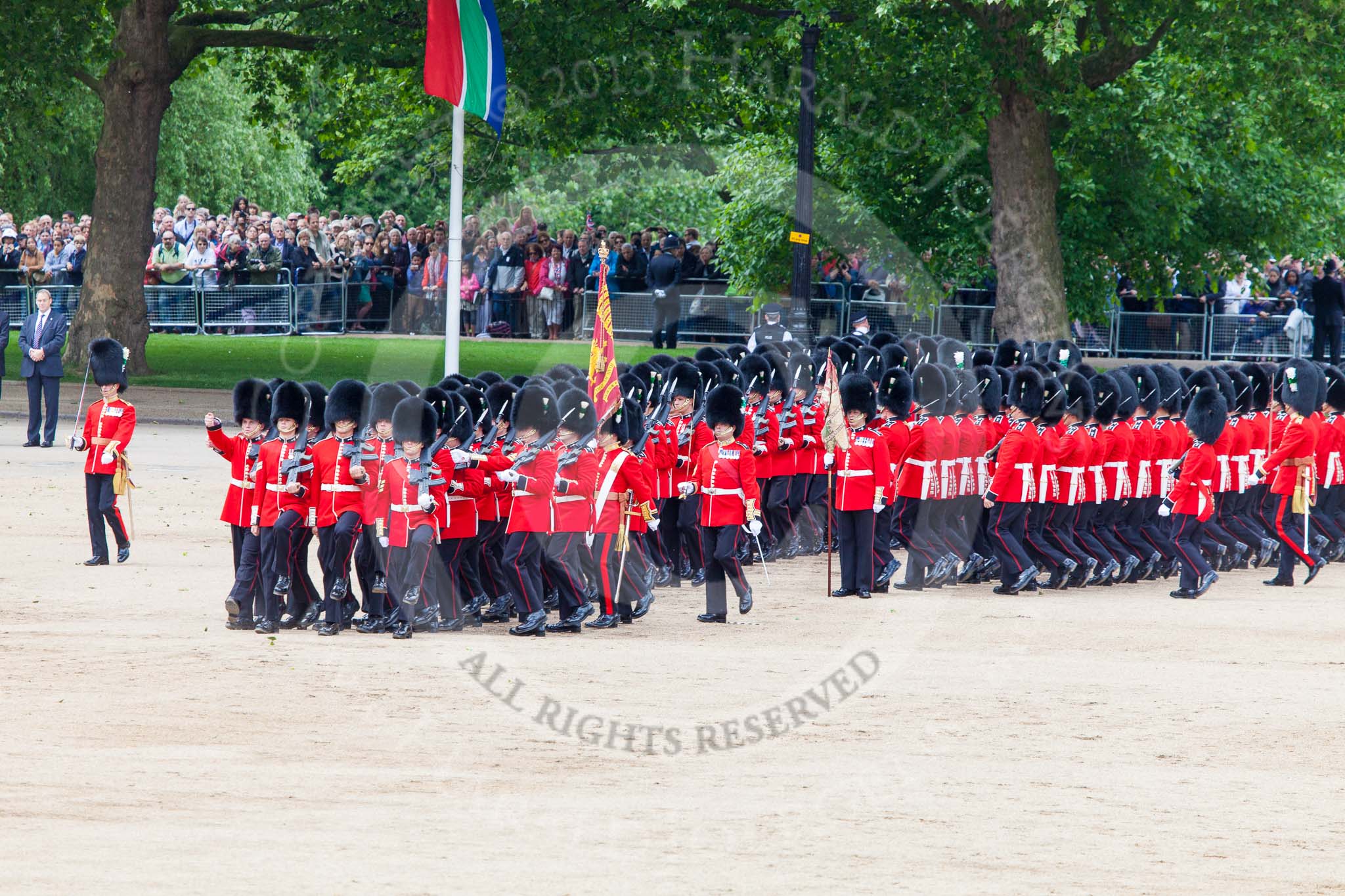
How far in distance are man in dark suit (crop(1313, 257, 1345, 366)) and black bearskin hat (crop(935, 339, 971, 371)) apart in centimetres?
1044

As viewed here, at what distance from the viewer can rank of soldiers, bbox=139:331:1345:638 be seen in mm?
10547

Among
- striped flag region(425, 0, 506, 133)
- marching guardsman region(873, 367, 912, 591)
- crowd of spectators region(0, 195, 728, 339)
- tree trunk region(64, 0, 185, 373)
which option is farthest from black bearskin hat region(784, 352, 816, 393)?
tree trunk region(64, 0, 185, 373)

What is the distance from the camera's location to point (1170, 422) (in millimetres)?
14086

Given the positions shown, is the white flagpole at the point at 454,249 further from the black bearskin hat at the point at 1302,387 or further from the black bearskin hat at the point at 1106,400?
the black bearskin hat at the point at 1302,387

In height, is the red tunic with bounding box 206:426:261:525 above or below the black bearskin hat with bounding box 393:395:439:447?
below

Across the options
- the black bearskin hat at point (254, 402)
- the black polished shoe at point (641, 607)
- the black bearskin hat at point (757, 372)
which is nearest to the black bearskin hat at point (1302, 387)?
the black bearskin hat at point (757, 372)

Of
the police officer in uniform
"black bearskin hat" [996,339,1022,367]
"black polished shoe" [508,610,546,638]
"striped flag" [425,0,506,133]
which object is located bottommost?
"black polished shoe" [508,610,546,638]

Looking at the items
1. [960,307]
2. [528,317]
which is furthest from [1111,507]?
[528,317]

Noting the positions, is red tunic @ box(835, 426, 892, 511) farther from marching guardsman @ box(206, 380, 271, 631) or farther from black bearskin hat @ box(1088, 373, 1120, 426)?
marching guardsman @ box(206, 380, 271, 631)

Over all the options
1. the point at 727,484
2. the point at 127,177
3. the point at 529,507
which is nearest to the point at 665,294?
the point at 127,177

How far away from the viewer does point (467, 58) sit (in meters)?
19.9

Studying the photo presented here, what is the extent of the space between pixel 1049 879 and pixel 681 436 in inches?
258

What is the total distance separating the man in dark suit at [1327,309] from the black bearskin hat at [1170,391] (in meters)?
11.2

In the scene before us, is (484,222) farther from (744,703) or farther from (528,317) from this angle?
(744,703)
